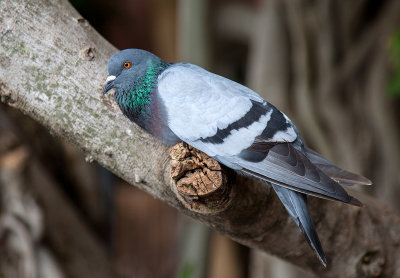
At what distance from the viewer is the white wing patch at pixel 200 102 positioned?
1.20 m

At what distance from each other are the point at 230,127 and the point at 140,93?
29 cm

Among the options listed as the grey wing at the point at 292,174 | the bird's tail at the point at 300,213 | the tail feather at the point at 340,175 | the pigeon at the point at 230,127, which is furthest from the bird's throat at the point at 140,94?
the tail feather at the point at 340,175

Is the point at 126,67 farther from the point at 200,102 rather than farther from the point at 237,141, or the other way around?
the point at 237,141

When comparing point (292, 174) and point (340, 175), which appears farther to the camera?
point (340, 175)

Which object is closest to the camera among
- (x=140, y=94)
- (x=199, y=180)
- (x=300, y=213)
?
(x=199, y=180)

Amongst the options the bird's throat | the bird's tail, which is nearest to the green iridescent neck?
the bird's throat

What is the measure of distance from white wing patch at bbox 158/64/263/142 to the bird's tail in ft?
0.78

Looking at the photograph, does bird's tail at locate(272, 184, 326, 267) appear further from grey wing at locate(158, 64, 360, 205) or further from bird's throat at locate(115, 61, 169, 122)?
bird's throat at locate(115, 61, 169, 122)

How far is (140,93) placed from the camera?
1322mm

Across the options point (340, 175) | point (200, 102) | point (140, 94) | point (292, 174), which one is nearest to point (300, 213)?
point (292, 174)

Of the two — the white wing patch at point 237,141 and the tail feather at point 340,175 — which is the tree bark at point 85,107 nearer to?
the white wing patch at point 237,141

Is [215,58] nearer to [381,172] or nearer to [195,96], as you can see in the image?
[381,172]

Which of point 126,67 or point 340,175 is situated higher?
point 126,67

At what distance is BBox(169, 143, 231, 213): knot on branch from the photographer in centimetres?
109
